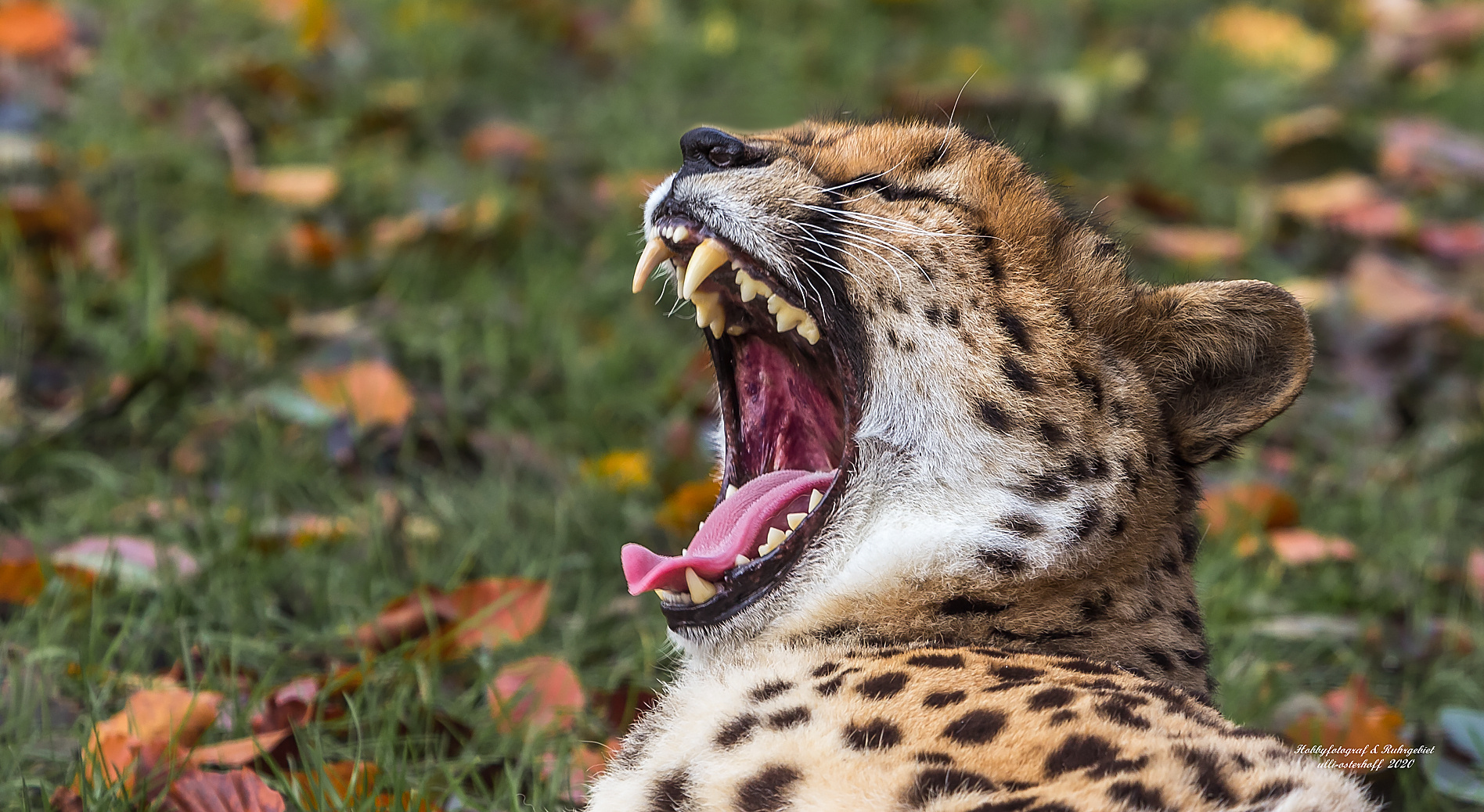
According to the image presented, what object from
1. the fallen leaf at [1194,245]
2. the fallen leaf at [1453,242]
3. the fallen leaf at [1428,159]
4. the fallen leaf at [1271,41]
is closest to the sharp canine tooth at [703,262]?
the fallen leaf at [1194,245]

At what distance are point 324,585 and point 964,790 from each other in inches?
88.0

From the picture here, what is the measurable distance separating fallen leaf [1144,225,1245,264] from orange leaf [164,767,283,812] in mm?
4720

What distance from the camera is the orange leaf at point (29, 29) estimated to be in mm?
5992

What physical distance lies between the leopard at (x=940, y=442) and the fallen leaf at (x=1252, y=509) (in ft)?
6.31

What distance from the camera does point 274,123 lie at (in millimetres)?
6215

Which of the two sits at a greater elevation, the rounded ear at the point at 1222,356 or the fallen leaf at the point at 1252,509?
the rounded ear at the point at 1222,356

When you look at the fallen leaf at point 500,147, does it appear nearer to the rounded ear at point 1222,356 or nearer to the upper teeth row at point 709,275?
the upper teeth row at point 709,275

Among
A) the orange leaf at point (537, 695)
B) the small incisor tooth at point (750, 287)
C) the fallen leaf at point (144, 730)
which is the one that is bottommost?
the fallen leaf at point (144, 730)

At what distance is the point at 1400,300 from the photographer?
5.93 metres

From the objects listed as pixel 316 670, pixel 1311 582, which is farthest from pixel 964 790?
pixel 1311 582

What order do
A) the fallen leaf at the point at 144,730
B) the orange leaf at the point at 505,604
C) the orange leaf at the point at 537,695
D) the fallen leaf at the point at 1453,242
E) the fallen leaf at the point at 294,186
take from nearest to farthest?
the fallen leaf at the point at 144,730 → the orange leaf at the point at 537,695 → the orange leaf at the point at 505,604 → the fallen leaf at the point at 294,186 → the fallen leaf at the point at 1453,242

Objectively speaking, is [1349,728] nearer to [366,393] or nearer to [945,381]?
[945,381]

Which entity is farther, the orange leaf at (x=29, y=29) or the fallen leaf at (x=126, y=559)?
the orange leaf at (x=29, y=29)

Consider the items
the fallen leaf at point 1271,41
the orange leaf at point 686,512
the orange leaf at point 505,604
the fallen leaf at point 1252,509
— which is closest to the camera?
the orange leaf at point 505,604
